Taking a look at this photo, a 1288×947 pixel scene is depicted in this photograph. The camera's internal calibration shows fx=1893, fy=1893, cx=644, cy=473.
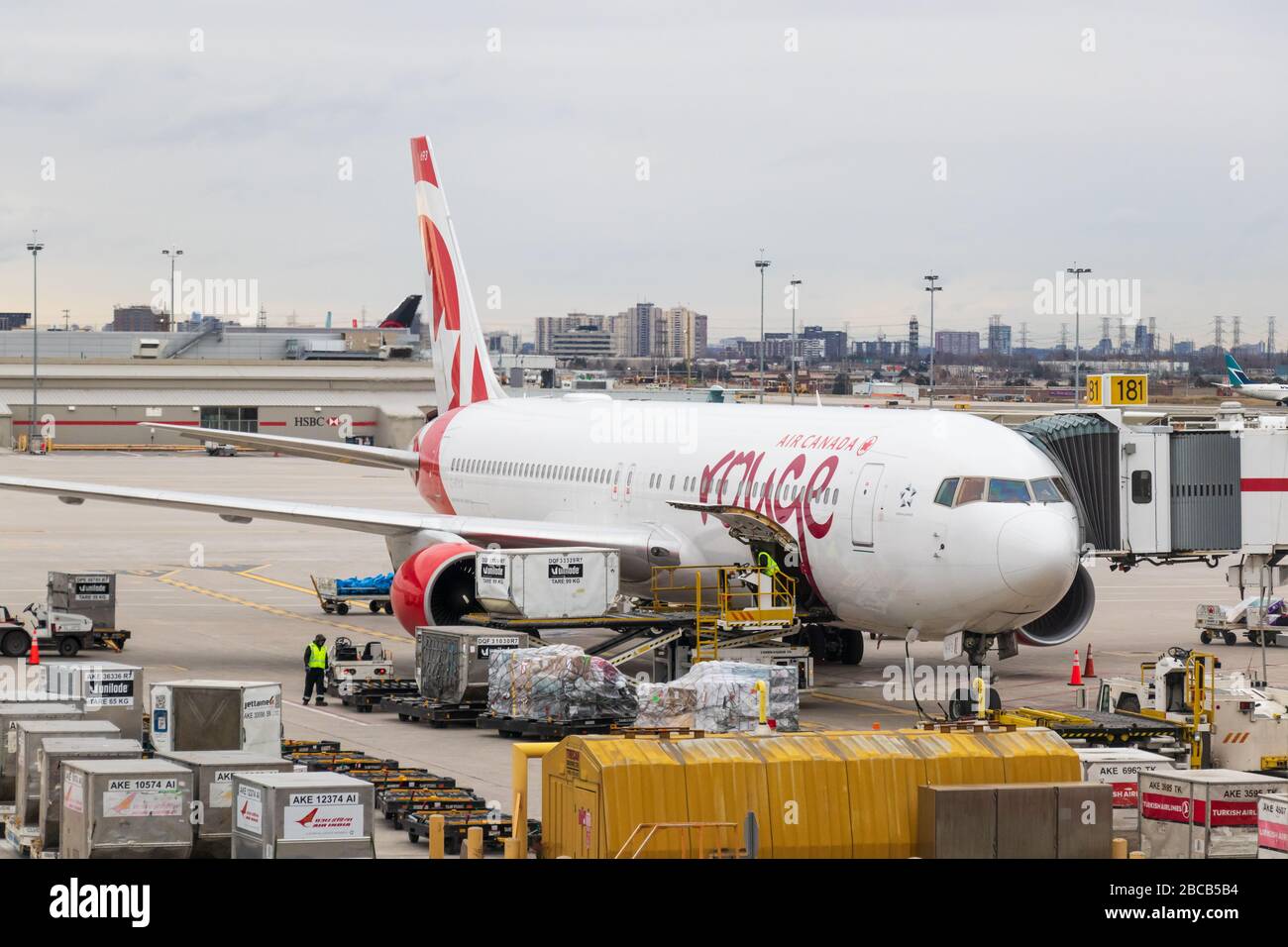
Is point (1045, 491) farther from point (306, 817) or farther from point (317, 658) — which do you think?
point (306, 817)

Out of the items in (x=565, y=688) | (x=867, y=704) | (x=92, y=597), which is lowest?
(x=867, y=704)

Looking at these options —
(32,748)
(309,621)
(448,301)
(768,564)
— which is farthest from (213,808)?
(448,301)

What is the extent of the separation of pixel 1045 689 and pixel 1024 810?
15.5m

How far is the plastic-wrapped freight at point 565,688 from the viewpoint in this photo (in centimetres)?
2827

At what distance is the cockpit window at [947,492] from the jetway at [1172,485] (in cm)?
406

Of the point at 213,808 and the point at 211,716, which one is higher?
the point at 211,716

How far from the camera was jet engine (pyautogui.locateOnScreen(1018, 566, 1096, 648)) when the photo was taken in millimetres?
34062

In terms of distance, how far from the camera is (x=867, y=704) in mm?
31516

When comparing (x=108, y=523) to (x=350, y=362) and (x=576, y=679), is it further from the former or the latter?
(x=350, y=362)

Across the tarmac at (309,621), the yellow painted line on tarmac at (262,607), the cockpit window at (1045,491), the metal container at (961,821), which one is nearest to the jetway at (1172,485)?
the cockpit window at (1045,491)

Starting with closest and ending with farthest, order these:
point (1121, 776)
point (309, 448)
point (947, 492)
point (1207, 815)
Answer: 1. point (1207, 815)
2. point (1121, 776)
3. point (947, 492)
4. point (309, 448)

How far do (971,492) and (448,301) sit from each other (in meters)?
22.7

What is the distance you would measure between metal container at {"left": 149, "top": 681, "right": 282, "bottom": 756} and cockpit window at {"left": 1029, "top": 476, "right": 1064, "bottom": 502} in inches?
484

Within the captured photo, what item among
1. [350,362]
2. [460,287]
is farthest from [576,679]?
[350,362]
